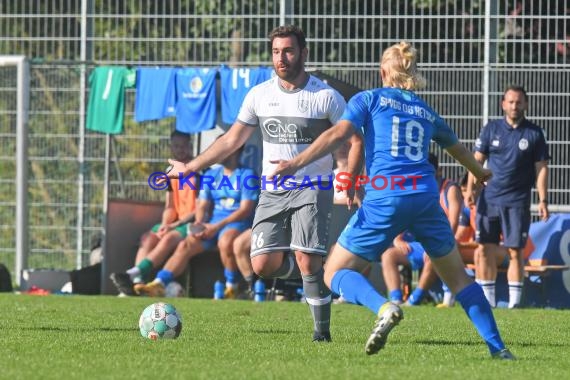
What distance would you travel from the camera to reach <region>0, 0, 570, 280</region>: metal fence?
1562cm

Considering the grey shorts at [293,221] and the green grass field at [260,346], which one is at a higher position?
the grey shorts at [293,221]

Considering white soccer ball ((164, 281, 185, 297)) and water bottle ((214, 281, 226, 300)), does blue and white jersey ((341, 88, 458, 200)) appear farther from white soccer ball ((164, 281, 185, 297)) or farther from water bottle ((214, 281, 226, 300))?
white soccer ball ((164, 281, 185, 297))

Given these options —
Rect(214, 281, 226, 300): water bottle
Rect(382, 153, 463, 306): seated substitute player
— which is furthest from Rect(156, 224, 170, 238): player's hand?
Rect(382, 153, 463, 306): seated substitute player

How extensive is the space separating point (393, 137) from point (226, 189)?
777 centimetres

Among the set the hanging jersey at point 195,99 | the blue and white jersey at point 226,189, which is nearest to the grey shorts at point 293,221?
the blue and white jersey at point 226,189

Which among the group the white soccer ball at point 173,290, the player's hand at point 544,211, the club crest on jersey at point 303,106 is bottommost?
the white soccer ball at point 173,290

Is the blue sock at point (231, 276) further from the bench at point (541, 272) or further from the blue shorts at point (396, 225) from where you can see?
the blue shorts at point (396, 225)

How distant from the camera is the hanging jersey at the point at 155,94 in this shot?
16.1m

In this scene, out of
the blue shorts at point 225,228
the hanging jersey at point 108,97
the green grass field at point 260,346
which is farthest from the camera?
the hanging jersey at point 108,97

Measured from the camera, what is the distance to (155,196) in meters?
17.3

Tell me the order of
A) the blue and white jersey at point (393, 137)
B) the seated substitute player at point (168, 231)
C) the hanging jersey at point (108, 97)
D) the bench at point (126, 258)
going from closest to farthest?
the blue and white jersey at point (393, 137) < the seated substitute player at point (168, 231) < the bench at point (126, 258) < the hanging jersey at point (108, 97)

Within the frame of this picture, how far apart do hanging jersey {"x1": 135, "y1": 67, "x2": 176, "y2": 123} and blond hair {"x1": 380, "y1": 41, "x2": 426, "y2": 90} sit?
824 centimetres

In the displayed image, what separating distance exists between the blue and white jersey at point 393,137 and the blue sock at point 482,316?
2.16ft

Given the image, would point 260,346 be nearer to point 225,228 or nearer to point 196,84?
point 225,228
